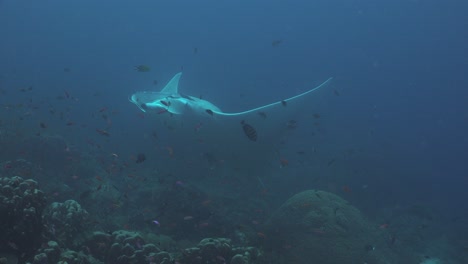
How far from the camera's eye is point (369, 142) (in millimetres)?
32969

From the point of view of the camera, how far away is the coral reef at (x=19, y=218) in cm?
482

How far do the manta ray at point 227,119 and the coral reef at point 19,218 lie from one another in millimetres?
4679

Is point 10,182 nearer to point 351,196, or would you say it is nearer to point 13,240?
point 13,240

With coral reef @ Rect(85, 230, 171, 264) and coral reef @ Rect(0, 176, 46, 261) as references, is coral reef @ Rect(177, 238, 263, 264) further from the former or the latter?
coral reef @ Rect(0, 176, 46, 261)

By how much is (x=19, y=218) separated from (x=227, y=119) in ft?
23.1

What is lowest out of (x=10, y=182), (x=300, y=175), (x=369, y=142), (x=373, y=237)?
(x=369, y=142)

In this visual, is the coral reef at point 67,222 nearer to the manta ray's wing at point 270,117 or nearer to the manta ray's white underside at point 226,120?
the manta ray's white underside at point 226,120

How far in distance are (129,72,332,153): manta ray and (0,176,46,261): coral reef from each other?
468cm

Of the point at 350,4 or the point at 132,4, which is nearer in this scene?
the point at 350,4

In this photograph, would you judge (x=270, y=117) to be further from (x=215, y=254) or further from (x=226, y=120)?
(x=215, y=254)

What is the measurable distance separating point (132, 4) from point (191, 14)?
14.7m

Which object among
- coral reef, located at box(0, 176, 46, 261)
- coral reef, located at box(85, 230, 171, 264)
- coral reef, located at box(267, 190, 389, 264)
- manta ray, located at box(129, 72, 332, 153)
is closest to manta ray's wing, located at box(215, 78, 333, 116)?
manta ray, located at box(129, 72, 332, 153)

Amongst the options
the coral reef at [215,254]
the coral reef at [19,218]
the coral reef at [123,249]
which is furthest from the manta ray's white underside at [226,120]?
the coral reef at [19,218]

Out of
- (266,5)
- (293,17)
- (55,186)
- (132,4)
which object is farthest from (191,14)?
(55,186)
